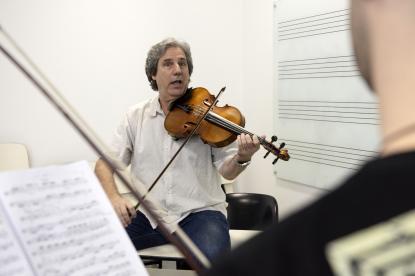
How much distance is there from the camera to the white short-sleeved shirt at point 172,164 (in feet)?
6.86

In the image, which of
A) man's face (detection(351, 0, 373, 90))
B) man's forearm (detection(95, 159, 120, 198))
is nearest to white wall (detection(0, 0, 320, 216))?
man's forearm (detection(95, 159, 120, 198))

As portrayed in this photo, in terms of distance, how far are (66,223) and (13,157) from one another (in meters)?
2.13

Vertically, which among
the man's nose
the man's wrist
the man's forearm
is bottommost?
the man's forearm

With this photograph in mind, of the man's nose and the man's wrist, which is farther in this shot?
the man's nose

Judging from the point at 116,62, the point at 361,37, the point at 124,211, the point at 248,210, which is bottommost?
the point at 248,210

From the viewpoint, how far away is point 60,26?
296cm

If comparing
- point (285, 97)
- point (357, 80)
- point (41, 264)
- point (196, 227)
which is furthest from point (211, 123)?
point (41, 264)

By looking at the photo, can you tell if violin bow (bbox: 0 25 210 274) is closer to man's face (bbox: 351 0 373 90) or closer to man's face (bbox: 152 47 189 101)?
man's face (bbox: 351 0 373 90)

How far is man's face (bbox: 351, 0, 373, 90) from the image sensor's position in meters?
0.36

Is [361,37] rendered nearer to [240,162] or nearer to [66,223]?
[66,223]

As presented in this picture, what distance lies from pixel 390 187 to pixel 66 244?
0.71 m

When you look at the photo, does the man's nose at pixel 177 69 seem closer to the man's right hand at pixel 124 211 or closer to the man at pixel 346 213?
the man's right hand at pixel 124 211

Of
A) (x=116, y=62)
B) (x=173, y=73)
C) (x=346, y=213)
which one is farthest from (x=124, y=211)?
(x=346, y=213)

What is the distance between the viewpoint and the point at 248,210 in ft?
7.91
